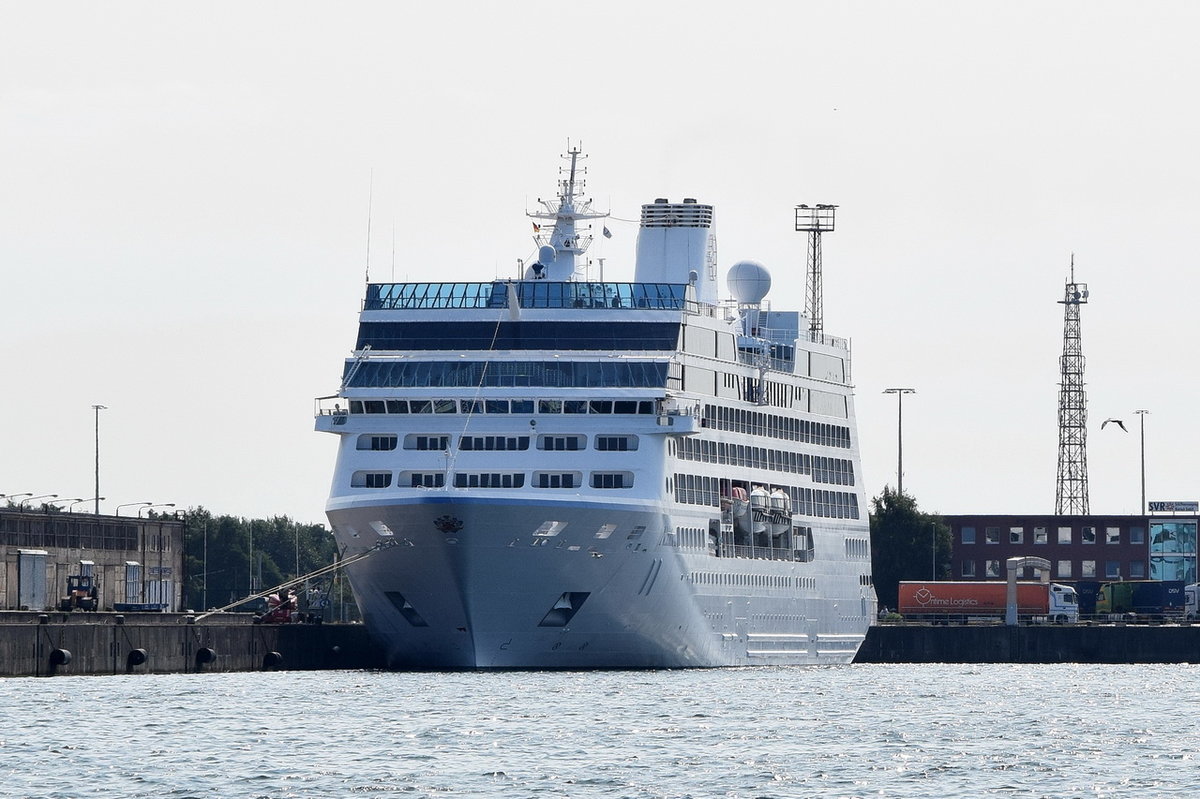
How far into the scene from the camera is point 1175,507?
166000 mm

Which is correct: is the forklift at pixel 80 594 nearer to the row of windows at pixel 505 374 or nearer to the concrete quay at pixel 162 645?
the concrete quay at pixel 162 645

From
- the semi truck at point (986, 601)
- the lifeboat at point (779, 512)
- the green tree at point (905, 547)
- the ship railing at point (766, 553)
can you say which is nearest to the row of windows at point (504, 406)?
the ship railing at point (766, 553)

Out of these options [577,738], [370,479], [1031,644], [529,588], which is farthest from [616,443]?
[1031,644]

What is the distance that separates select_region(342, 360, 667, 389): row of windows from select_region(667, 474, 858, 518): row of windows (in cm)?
392

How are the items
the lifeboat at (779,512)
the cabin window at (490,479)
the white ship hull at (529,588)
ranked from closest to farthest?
the white ship hull at (529,588) → the cabin window at (490,479) → the lifeboat at (779,512)

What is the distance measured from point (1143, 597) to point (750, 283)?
50128 millimetres

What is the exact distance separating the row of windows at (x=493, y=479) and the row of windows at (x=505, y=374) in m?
3.11

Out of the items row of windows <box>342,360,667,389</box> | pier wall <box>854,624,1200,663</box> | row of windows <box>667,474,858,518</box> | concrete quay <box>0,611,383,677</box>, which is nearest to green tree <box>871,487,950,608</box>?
pier wall <box>854,624,1200,663</box>

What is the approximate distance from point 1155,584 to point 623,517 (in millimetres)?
68953

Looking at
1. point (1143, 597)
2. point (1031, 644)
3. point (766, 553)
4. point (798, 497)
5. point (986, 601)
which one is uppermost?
point (798, 497)

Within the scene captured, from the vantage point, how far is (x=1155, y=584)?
154 meters

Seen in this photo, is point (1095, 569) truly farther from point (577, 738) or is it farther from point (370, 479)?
point (577, 738)

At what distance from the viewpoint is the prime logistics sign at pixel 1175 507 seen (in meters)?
166

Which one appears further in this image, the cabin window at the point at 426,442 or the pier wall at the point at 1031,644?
the pier wall at the point at 1031,644
